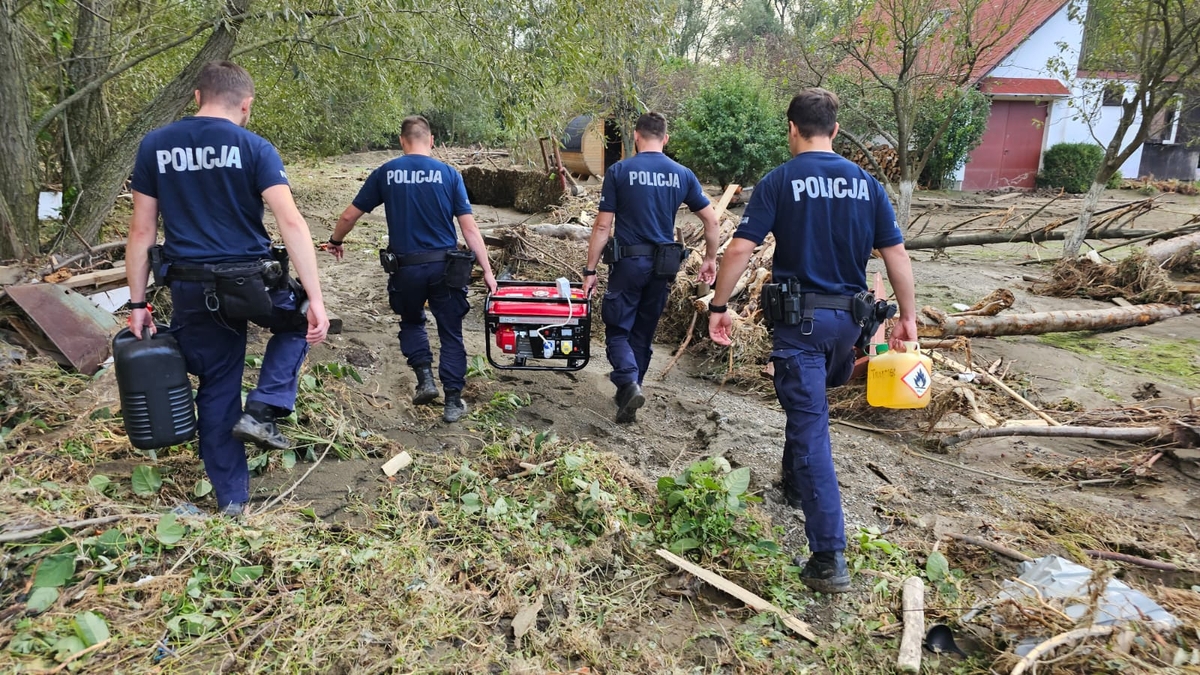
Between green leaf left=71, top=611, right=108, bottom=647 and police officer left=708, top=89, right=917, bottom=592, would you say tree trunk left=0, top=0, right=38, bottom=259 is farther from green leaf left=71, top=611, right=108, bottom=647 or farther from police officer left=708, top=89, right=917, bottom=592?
police officer left=708, top=89, right=917, bottom=592

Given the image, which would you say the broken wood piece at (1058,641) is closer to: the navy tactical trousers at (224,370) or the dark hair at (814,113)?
the dark hair at (814,113)

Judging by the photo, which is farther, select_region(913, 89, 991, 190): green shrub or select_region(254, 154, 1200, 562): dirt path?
select_region(913, 89, 991, 190): green shrub

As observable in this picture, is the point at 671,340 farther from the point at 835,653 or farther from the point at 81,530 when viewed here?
the point at 81,530

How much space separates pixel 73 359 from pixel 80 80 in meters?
3.48

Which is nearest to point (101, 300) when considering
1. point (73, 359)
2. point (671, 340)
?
point (73, 359)

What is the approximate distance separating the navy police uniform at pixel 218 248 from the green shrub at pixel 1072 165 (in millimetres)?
24295

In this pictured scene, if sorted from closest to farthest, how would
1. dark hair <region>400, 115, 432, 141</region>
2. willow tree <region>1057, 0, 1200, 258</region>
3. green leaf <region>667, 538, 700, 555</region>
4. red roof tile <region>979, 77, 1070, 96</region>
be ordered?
green leaf <region>667, 538, 700, 555</region>, dark hair <region>400, 115, 432, 141</region>, willow tree <region>1057, 0, 1200, 258</region>, red roof tile <region>979, 77, 1070, 96</region>

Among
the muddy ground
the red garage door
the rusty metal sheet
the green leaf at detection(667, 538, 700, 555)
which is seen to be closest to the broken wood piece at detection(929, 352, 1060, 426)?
the muddy ground

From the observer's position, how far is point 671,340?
7855 millimetres

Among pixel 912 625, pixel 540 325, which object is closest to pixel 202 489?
pixel 540 325

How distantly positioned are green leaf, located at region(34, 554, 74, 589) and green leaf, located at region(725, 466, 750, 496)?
2.73 m

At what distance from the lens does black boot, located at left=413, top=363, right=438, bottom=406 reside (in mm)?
5117

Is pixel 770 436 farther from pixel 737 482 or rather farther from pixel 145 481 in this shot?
pixel 145 481

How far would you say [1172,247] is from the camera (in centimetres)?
996
